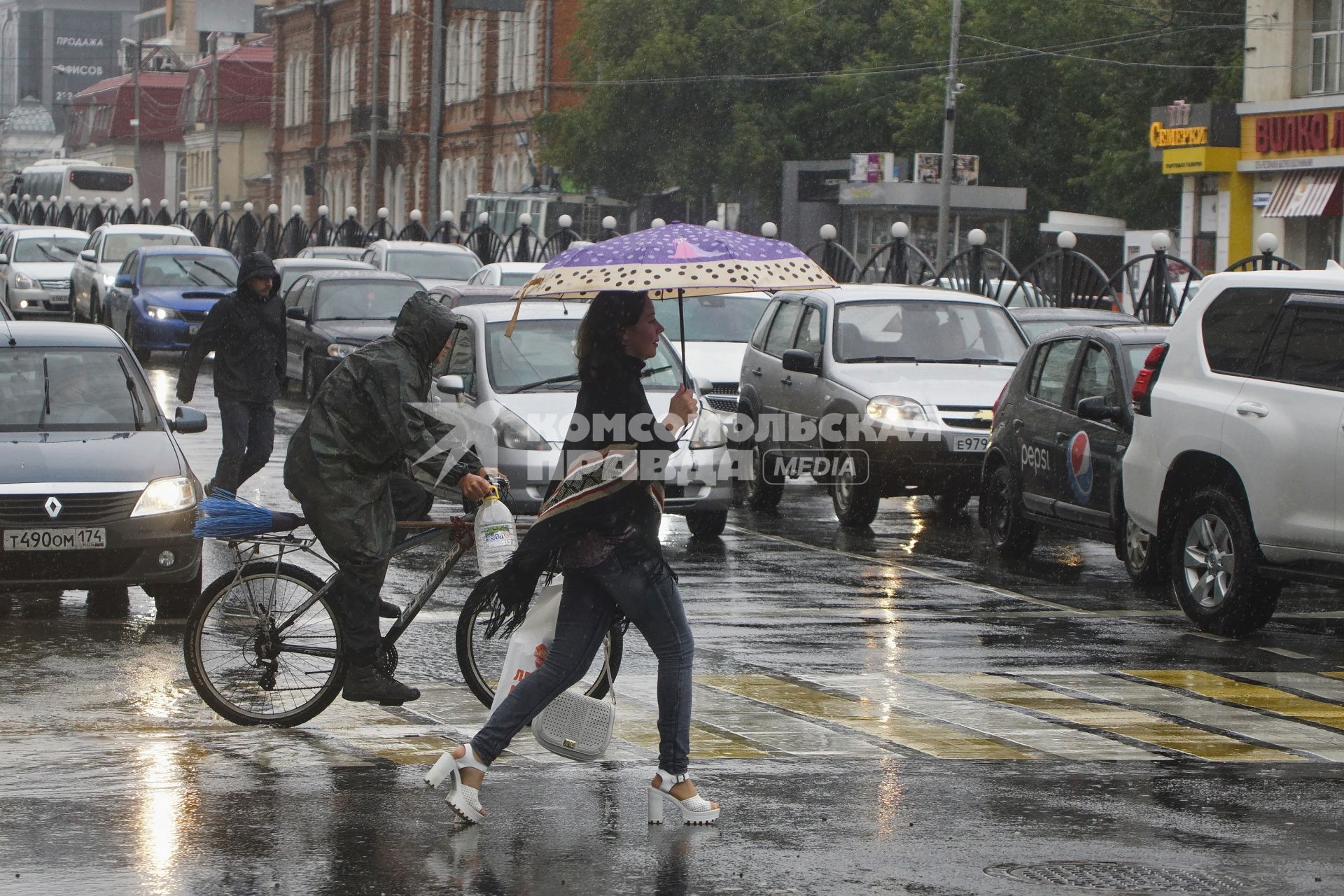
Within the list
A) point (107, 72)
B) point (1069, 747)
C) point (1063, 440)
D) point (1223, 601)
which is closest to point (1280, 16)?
point (1063, 440)

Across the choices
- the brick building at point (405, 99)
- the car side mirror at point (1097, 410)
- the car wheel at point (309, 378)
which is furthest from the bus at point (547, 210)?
the car side mirror at point (1097, 410)

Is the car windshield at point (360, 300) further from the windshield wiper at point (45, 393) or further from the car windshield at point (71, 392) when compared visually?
the windshield wiper at point (45, 393)

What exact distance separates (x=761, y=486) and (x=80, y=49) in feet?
615

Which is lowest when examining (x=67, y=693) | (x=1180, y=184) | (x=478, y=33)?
(x=67, y=693)

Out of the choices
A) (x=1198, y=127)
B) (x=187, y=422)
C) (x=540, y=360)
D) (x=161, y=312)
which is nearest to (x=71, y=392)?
(x=187, y=422)

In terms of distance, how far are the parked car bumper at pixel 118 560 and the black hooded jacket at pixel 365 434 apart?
2997 millimetres

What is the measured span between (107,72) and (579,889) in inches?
7765

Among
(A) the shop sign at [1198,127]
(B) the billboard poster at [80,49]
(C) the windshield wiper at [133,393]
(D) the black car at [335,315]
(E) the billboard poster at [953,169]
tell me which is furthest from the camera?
(B) the billboard poster at [80,49]

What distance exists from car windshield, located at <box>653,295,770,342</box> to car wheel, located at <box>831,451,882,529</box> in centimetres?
424

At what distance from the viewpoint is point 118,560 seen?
419 inches

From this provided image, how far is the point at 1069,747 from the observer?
26.5 ft

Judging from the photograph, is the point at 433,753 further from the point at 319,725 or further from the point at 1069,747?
the point at 1069,747

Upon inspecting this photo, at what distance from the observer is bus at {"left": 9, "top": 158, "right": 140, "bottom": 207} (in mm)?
79375

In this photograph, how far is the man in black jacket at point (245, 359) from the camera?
14.2 meters
